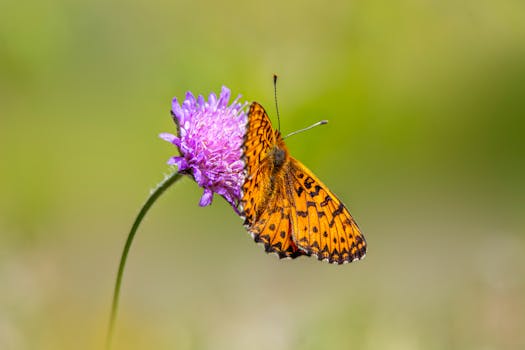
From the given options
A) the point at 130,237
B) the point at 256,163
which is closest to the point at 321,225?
the point at 256,163

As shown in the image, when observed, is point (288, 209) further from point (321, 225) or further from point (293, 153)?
point (293, 153)

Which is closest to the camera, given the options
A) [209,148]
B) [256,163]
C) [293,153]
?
[256,163]

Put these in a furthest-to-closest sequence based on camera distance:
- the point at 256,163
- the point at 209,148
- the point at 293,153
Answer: the point at 293,153 < the point at 209,148 < the point at 256,163

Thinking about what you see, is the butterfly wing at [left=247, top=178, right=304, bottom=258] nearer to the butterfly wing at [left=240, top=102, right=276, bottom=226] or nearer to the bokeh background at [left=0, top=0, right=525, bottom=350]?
the butterfly wing at [left=240, top=102, right=276, bottom=226]

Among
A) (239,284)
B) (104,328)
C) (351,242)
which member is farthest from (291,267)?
(351,242)

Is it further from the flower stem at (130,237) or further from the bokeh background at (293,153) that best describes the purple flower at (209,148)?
the bokeh background at (293,153)

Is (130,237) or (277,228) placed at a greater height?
(277,228)

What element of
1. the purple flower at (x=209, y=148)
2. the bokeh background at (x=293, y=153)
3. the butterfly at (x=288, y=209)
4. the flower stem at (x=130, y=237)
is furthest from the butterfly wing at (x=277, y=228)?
the bokeh background at (x=293, y=153)

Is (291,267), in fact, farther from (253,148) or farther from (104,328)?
(253,148)
